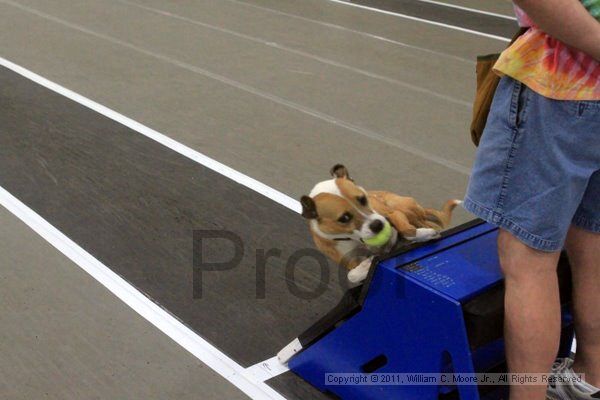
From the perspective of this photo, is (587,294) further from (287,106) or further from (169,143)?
(287,106)

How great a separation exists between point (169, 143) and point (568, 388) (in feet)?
10.3

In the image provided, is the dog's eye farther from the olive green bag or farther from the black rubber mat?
the black rubber mat

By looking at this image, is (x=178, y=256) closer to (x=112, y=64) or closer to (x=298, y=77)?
(x=298, y=77)

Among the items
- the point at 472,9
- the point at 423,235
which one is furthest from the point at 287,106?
the point at 472,9

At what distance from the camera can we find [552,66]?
5.90ft

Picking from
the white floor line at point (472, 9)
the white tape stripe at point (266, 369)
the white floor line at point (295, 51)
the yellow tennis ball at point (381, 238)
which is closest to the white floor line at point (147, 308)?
the white tape stripe at point (266, 369)

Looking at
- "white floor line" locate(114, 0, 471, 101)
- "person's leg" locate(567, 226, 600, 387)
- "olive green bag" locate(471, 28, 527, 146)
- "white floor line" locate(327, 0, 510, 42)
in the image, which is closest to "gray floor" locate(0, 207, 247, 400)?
"person's leg" locate(567, 226, 600, 387)

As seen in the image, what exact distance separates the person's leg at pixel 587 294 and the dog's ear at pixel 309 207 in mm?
744

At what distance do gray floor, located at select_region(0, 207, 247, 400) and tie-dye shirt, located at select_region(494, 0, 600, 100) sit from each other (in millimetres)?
1396

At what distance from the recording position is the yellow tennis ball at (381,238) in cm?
232

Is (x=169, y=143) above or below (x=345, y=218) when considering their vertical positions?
below

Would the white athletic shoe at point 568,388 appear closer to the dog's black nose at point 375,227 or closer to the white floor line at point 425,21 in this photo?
the dog's black nose at point 375,227

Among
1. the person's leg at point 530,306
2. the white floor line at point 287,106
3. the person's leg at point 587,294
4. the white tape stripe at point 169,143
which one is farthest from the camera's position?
the white floor line at point 287,106

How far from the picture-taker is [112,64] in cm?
641
